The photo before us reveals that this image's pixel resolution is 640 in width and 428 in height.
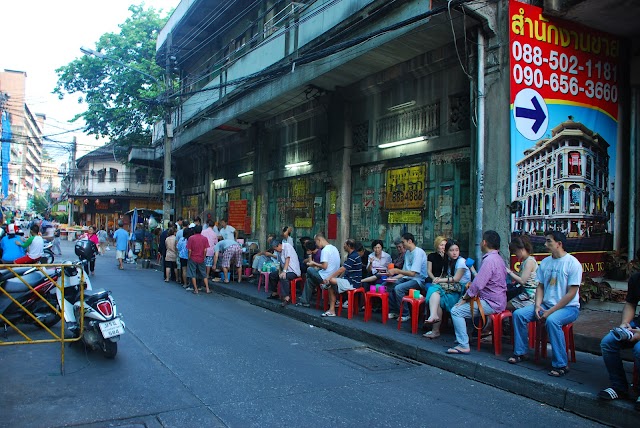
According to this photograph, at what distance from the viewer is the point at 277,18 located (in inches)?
637

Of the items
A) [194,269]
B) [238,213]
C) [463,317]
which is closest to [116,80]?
[238,213]

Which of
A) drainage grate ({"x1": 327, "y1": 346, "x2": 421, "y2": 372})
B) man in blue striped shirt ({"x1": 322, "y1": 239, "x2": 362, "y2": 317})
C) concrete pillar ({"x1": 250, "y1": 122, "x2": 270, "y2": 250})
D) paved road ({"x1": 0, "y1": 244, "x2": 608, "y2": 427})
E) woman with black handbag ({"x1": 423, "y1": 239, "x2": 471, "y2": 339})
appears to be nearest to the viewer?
paved road ({"x1": 0, "y1": 244, "x2": 608, "y2": 427})

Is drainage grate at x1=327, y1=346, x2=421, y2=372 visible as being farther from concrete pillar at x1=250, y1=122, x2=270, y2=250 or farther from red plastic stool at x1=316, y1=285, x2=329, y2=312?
concrete pillar at x1=250, y1=122, x2=270, y2=250

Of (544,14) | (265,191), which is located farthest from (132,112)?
(544,14)

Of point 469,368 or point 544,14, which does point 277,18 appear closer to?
point 544,14

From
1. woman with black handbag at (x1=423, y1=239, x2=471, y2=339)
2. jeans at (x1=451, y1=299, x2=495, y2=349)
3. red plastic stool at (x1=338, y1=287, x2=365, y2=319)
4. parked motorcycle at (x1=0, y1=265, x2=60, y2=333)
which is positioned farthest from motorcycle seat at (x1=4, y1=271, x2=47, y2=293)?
jeans at (x1=451, y1=299, x2=495, y2=349)

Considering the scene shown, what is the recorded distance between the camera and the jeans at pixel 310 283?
31.9 ft

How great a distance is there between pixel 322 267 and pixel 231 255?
18.4 feet

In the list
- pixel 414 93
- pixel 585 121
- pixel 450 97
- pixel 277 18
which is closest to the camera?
pixel 585 121

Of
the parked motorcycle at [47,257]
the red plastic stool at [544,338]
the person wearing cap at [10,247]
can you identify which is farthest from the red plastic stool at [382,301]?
the person wearing cap at [10,247]

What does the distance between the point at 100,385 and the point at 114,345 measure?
3.25ft

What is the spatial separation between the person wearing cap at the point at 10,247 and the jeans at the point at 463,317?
829 cm

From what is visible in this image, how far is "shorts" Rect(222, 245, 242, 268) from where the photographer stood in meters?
14.2

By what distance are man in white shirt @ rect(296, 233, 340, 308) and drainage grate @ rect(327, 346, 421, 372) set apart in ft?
7.52
